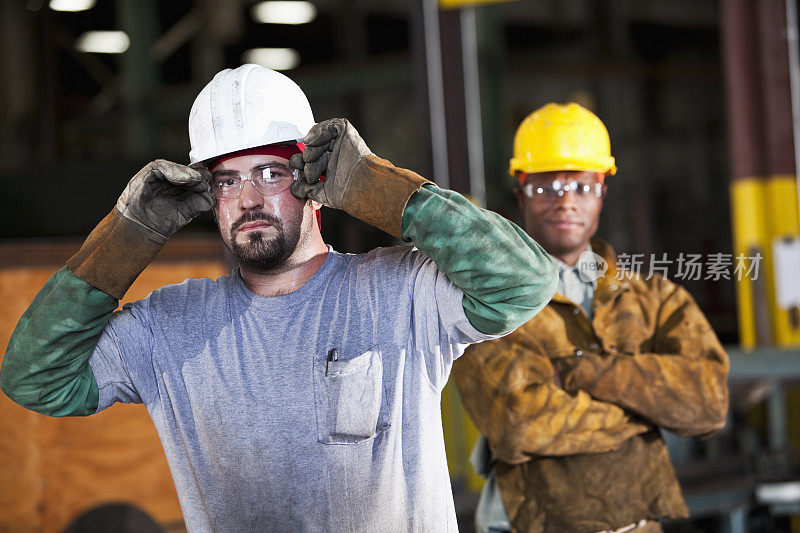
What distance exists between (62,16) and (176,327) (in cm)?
1073

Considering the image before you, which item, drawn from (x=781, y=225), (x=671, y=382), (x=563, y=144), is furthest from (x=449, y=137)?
(x=671, y=382)

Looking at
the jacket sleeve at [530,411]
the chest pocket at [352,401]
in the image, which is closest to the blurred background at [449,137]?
the jacket sleeve at [530,411]

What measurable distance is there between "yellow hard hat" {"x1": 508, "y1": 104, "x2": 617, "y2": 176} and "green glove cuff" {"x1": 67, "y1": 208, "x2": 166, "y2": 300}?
1.46 m

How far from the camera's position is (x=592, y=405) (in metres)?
2.77

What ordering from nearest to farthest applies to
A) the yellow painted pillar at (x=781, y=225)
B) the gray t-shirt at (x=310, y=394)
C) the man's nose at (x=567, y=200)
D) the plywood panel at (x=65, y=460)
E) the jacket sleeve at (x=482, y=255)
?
the jacket sleeve at (x=482, y=255) < the gray t-shirt at (x=310, y=394) < the man's nose at (x=567, y=200) < the plywood panel at (x=65, y=460) < the yellow painted pillar at (x=781, y=225)

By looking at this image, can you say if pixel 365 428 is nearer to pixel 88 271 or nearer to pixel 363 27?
pixel 88 271

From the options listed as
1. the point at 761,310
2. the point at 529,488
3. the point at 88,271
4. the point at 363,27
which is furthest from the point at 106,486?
the point at 363,27

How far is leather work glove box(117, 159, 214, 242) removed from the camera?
2.04 m

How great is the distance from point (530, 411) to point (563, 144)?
92cm

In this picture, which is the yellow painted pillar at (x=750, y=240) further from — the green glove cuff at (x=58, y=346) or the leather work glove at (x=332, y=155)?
the green glove cuff at (x=58, y=346)

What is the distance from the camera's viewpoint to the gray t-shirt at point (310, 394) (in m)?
2.09


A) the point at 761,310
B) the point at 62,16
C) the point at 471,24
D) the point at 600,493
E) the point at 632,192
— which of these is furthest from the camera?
the point at 632,192

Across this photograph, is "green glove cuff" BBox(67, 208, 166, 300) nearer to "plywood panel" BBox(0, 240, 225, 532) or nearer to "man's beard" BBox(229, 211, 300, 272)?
"man's beard" BBox(229, 211, 300, 272)

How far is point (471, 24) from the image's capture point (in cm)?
686
